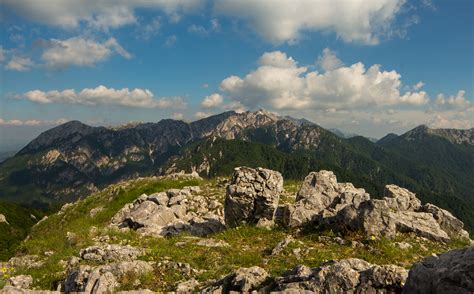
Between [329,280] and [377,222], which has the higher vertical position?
[329,280]

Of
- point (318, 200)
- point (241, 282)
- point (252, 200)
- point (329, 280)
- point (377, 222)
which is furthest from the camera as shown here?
point (318, 200)

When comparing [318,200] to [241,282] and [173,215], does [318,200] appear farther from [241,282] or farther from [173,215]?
[241,282]

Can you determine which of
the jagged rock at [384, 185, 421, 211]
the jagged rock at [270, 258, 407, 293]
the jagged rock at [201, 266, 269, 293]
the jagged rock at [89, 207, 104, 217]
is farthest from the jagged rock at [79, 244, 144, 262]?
the jagged rock at [89, 207, 104, 217]

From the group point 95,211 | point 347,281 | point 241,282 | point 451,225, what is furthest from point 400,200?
point 95,211

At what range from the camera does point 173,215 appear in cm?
3378

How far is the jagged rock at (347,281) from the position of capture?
10820 millimetres

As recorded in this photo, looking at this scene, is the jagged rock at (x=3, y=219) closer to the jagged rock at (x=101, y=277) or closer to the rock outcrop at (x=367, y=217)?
the rock outcrop at (x=367, y=217)

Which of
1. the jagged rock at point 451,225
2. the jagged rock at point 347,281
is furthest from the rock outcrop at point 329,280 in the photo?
the jagged rock at point 451,225

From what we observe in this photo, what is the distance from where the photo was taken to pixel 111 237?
2422 cm

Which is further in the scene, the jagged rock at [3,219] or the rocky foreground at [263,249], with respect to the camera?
the jagged rock at [3,219]

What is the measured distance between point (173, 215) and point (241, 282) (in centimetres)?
2262

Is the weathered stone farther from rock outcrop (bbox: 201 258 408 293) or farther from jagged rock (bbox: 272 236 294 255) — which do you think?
jagged rock (bbox: 272 236 294 255)

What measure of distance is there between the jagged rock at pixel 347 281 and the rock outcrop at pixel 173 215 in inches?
648

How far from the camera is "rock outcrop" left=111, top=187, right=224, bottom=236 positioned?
28.4 meters
